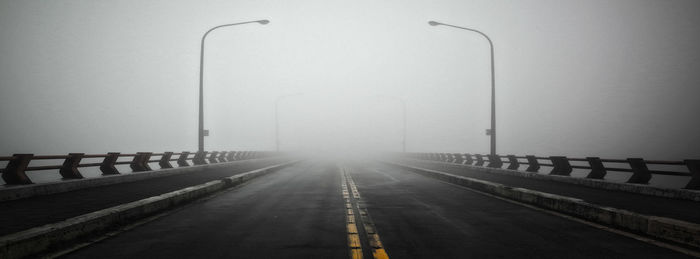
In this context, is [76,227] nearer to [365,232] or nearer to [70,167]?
[365,232]

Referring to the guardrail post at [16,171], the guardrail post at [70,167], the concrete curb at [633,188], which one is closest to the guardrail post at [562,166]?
the concrete curb at [633,188]

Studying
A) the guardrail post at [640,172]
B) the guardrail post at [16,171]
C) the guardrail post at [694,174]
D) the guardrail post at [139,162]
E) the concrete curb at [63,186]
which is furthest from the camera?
the guardrail post at [139,162]

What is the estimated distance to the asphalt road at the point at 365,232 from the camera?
5.47 m

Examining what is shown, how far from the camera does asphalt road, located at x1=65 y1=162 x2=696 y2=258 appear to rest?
5.47 meters

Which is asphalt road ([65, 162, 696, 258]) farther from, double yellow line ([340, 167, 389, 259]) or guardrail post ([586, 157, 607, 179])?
guardrail post ([586, 157, 607, 179])

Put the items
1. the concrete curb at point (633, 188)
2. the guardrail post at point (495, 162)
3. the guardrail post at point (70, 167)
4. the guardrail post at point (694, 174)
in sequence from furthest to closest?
the guardrail post at point (495, 162) < the guardrail post at point (70, 167) < the guardrail post at point (694, 174) < the concrete curb at point (633, 188)

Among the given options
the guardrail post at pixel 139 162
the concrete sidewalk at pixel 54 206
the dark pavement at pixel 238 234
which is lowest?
the dark pavement at pixel 238 234

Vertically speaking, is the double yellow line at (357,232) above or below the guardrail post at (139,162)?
below

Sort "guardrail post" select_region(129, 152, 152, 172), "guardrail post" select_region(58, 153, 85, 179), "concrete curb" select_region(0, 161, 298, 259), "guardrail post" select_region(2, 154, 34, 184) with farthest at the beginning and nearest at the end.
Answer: "guardrail post" select_region(129, 152, 152, 172) < "guardrail post" select_region(58, 153, 85, 179) < "guardrail post" select_region(2, 154, 34, 184) < "concrete curb" select_region(0, 161, 298, 259)

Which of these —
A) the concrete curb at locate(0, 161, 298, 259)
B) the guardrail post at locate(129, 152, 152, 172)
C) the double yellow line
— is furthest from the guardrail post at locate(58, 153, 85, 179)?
the double yellow line

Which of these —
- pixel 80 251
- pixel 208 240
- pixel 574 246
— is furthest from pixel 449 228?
pixel 80 251

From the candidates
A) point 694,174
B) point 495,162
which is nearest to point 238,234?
point 694,174

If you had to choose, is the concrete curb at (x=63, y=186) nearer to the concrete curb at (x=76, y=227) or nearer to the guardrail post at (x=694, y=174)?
the concrete curb at (x=76, y=227)

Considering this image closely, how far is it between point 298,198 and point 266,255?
650 centimetres
